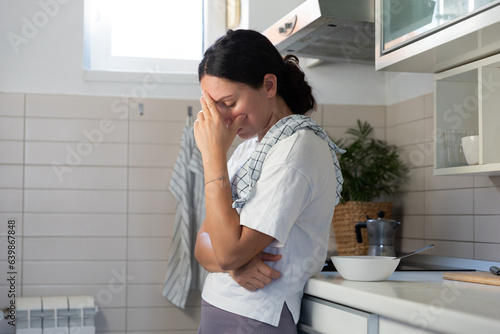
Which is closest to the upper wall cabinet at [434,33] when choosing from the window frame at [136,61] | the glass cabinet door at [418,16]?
the glass cabinet door at [418,16]

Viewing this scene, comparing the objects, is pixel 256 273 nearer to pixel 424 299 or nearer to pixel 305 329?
pixel 305 329

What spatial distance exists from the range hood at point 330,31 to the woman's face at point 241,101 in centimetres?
67

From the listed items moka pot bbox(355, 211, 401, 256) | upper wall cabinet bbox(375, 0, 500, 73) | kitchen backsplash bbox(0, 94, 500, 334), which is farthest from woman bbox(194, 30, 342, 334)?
kitchen backsplash bbox(0, 94, 500, 334)

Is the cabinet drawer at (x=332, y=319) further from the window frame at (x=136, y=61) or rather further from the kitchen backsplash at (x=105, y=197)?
the window frame at (x=136, y=61)

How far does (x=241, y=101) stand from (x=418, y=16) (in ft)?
2.29

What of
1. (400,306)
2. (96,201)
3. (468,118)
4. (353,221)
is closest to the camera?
(400,306)

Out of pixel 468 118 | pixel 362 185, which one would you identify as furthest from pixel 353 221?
pixel 468 118

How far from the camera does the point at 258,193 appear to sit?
1.21 meters

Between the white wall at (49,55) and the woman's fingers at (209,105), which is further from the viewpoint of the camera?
the white wall at (49,55)

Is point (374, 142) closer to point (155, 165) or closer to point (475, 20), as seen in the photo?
point (155, 165)

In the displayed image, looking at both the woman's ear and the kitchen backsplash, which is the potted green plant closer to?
the kitchen backsplash

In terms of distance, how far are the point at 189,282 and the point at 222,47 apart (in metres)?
1.42

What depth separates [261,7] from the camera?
276 cm

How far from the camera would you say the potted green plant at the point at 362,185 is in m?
2.49
